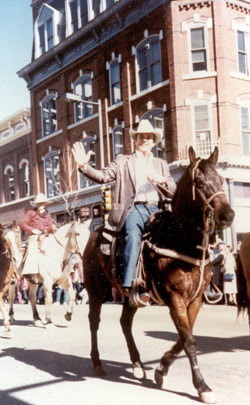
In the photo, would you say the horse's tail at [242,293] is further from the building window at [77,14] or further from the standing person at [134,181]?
the building window at [77,14]

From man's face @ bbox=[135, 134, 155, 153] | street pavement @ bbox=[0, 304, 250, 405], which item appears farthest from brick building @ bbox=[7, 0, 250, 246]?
man's face @ bbox=[135, 134, 155, 153]

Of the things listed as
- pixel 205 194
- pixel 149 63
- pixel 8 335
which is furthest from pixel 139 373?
pixel 149 63

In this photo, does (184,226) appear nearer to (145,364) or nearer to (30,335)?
(145,364)

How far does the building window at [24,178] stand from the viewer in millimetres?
34094

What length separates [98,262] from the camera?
6.31 meters

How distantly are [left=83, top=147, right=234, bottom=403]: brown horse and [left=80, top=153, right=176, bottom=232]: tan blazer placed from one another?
429mm

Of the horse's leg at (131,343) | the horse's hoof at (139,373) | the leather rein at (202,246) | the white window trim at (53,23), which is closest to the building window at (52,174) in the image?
the white window trim at (53,23)

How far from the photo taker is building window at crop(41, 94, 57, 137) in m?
31.0

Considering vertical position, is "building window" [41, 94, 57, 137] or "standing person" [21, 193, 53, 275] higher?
"building window" [41, 94, 57, 137]

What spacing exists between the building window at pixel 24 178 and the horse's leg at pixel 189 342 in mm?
29630

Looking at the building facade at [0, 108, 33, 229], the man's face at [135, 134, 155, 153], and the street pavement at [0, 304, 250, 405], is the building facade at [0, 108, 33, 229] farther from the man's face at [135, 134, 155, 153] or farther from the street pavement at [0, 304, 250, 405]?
the man's face at [135, 134, 155, 153]

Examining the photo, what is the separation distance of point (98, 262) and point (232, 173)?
52.2ft

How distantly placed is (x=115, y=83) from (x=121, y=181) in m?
21.5

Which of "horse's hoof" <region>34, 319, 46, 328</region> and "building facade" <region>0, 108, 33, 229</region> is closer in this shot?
"horse's hoof" <region>34, 319, 46, 328</region>
